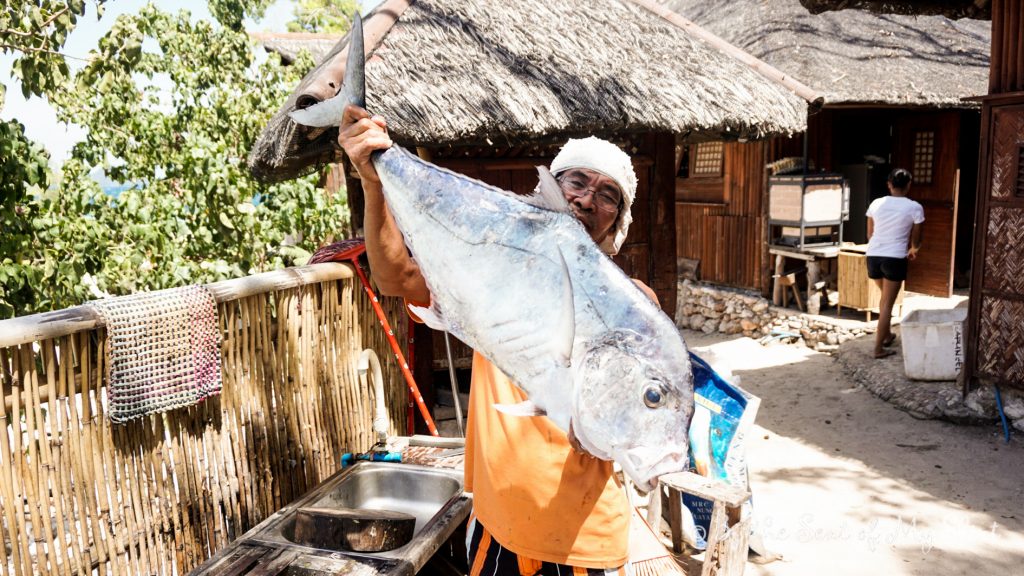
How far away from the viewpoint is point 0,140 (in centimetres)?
414

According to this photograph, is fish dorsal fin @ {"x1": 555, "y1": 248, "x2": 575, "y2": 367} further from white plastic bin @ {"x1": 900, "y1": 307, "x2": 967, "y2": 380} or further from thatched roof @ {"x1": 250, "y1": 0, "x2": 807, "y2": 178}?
white plastic bin @ {"x1": 900, "y1": 307, "x2": 967, "y2": 380}

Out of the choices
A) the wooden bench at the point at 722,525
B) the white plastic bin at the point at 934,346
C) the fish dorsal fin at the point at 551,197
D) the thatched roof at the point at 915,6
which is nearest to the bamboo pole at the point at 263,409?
the wooden bench at the point at 722,525

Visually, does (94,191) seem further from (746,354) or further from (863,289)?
(863,289)

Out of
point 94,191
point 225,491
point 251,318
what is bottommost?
point 225,491

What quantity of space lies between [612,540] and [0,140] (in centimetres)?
422

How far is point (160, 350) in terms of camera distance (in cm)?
286

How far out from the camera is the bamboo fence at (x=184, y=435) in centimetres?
253

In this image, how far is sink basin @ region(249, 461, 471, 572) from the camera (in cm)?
313

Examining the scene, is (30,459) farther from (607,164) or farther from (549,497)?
(607,164)

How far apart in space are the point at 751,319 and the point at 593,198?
31.2ft

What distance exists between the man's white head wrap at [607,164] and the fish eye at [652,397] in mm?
667

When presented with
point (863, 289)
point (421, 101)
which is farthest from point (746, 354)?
point (421, 101)

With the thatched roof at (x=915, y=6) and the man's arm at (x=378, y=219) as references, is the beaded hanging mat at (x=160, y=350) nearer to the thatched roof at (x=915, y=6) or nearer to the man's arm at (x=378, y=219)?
the man's arm at (x=378, y=219)

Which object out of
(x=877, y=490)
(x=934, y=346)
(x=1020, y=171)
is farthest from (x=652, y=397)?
(x=934, y=346)
